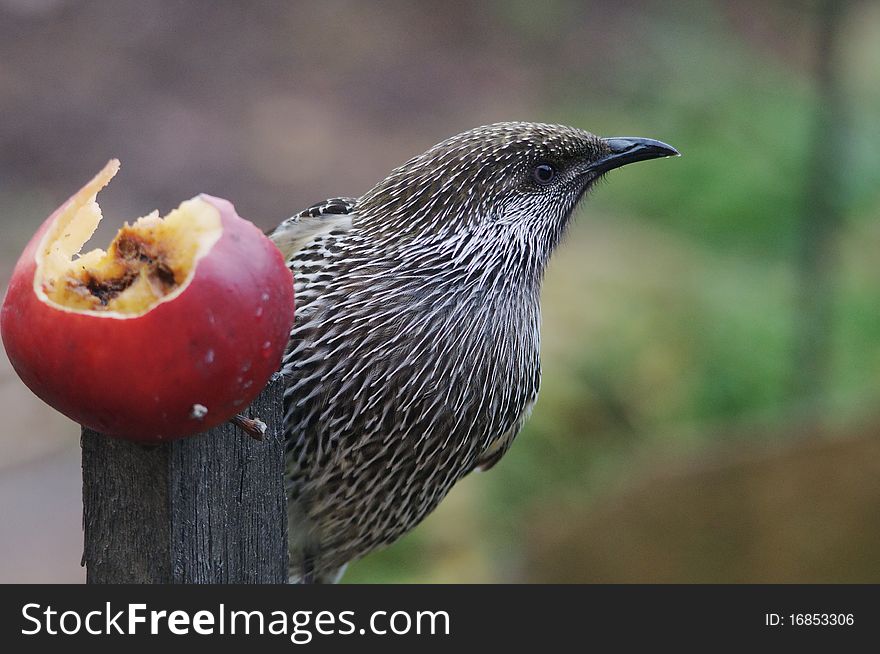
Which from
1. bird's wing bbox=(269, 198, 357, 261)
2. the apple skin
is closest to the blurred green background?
bird's wing bbox=(269, 198, 357, 261)

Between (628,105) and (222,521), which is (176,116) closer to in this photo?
(628,105)

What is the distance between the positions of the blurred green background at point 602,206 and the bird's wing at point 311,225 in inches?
66.2

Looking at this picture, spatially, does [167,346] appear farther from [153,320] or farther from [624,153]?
[624,153]

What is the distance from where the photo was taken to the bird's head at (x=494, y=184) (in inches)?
100

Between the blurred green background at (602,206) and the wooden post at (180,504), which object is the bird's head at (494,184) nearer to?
the wooden post at (180,504)

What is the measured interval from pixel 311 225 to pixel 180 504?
1061 millimetres

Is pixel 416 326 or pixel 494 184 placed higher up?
pixel 494 184

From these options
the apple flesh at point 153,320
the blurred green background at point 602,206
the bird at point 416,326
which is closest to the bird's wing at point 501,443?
the bird at point 416,326

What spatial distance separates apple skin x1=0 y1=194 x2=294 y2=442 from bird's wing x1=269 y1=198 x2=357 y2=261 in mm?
971

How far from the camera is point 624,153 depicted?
8.99 ft

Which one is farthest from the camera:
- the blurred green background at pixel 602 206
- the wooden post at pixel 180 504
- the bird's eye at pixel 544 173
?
the blurred green background at pixel 602 206

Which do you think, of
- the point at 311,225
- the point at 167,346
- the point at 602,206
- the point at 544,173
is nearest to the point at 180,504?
the point at 167,346

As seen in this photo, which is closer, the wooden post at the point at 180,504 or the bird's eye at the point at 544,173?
the wooden post at the point at 180,504

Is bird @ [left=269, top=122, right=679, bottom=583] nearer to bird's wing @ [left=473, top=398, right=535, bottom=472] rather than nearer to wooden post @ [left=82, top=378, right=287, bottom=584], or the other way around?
bird's wing @ [left=473, top=398, right=535, bottom=472]
